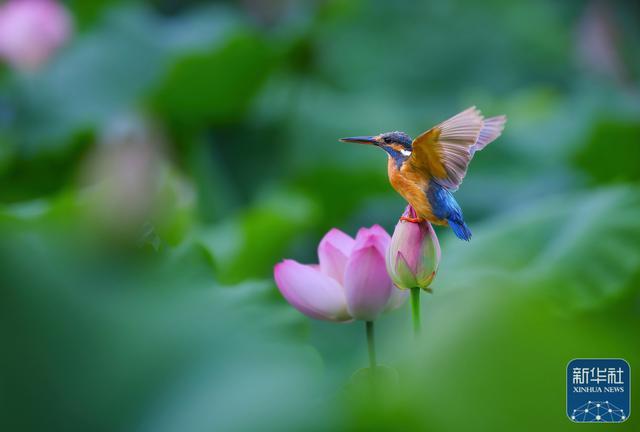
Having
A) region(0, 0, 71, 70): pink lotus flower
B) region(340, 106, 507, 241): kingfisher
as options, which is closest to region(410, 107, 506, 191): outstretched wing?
region(340, 106, 507, 241): kingfisher

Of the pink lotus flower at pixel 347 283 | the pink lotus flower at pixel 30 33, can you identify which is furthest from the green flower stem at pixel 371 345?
the pink lotus flower at pixel 30 33

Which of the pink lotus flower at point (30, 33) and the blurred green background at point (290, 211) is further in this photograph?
the pink lotus flower at point (30, 33)

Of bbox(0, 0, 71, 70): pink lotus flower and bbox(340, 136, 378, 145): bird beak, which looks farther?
bbox(0, 0, 71, 70): pink lotus flower

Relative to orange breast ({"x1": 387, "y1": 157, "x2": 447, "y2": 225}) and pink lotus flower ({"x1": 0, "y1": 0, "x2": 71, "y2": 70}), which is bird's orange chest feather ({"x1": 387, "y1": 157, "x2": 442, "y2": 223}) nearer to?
orange breast ({"x1": 387, "y1": 157, "x2": 447, "y2": 225})

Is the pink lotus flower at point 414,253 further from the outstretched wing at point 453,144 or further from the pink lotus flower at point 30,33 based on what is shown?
the pink lotus flower at point 30,33

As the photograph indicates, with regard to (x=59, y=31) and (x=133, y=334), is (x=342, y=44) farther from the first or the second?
(x=133, y=334)

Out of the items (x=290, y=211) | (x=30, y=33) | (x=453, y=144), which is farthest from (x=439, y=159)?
(x=30, y=33)

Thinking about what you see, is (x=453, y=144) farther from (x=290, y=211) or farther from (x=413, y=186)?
(x=290, y=211)

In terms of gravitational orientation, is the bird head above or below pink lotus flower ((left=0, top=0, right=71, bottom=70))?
below
